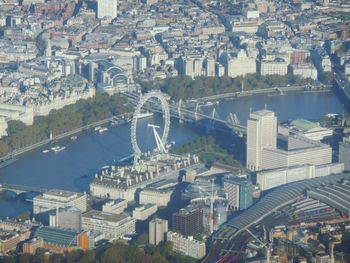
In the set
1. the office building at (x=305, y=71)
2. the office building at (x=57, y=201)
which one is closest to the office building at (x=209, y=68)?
the office building at (x=305, y=71)

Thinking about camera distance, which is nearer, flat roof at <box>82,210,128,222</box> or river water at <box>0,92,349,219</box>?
flat roof at <box>82,210,128,222</box>

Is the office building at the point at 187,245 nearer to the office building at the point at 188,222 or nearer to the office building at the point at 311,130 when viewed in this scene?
the office building at the point at 188,222

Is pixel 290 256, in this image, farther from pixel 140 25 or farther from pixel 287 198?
pixel 140 25

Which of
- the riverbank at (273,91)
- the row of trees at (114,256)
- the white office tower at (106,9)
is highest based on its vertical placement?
the white office tower at (106,9)

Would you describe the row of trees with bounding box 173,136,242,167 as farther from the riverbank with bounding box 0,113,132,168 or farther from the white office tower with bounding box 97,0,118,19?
the white office tower with bounding box 97,0,118,19

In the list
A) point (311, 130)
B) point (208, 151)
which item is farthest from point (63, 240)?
point (311, 130)

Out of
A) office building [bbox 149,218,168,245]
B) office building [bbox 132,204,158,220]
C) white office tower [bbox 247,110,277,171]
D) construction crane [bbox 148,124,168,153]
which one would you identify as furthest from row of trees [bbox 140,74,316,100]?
office building [bbox 149,218,168,245]
